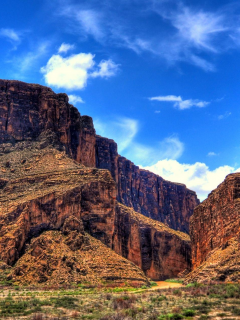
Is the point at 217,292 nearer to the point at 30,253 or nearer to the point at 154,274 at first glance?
the point at 30,253

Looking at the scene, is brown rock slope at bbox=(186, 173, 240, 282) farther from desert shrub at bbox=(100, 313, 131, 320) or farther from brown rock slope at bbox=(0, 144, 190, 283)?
desert shrub at bbox=(100, 313, 131, 320)

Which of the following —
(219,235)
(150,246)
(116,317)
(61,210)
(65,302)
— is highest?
(61,210)

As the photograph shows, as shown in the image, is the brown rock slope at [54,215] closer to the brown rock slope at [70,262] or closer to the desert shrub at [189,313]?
the brown rock slope at [70,262]

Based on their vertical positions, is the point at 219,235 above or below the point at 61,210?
below

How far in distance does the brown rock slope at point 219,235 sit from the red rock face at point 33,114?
43222 millimetres

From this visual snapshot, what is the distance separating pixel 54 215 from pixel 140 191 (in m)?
119

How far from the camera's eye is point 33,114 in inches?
4254

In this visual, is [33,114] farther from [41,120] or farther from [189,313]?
[189,313]

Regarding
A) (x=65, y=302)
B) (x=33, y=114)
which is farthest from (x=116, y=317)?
(x=33, y=114)

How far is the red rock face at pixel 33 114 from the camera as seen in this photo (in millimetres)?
106188

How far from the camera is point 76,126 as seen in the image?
380ft

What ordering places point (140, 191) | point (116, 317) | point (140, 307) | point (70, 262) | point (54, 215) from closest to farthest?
point (116, 317), point (140, 307), point (70, 262), point (54, 215), point (140, 191)

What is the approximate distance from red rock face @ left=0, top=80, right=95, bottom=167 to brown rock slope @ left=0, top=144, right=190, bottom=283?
21.1 feet

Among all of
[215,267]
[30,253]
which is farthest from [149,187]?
[215,267]
